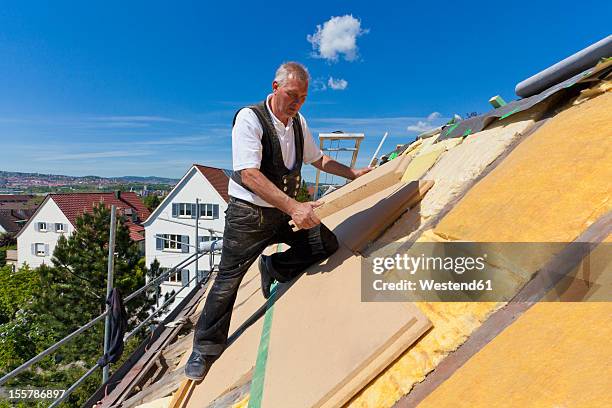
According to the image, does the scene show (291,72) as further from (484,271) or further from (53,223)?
(53,223)

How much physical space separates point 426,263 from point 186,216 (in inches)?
997

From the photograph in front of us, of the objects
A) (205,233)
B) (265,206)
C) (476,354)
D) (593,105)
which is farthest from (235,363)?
(205,233)

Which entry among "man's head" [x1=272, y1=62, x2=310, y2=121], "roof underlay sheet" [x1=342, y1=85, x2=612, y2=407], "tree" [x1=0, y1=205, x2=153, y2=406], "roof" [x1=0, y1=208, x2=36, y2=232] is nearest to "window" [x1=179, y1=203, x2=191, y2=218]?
"tree" [x1=0, y1=205, x2=153, y2=406]

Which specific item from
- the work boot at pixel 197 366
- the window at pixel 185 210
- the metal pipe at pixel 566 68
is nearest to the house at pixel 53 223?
the window at pixel 185 210

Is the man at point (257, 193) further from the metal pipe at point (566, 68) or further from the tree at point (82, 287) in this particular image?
the tree at point (82, 287)

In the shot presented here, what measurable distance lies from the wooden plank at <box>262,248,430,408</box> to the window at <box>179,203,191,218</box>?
24781 mm

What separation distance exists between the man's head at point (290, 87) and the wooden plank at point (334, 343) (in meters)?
1.02

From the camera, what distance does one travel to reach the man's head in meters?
1.99

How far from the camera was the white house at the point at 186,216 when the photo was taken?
24.9 metres

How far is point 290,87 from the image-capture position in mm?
1985

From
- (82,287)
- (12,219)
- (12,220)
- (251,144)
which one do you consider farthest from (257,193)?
(12,219)

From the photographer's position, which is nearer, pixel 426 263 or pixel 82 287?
pixel 426 263

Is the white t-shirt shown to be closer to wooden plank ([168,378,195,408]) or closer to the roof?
wooden plank ([168,378,195,408])

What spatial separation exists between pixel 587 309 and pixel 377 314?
730 mm
